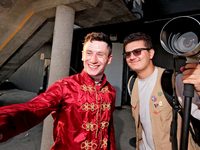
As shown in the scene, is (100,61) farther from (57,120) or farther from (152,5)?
(152,5)

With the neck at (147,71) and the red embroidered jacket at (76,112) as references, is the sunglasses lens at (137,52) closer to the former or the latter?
the neck at (147,71)

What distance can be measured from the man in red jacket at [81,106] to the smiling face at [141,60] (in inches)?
14.6

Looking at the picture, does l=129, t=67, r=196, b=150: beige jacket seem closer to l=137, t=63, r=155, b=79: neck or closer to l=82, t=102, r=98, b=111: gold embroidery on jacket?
l=137, t=63, r=155, b=79: neck

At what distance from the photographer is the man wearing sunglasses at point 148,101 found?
53.3 inches

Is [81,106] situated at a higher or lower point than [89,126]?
higher

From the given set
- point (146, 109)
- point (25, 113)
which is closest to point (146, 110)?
point (146, 109)

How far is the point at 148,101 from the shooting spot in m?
1.53

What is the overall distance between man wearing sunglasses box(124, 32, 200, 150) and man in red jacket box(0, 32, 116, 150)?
44cm

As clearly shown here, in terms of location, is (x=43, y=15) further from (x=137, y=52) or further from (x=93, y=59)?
(x=137, y=52)

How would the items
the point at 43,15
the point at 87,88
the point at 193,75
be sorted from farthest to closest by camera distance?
the point at 43,15 < the point at 87,88 < the point at 193,75

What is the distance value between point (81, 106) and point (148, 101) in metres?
0.94

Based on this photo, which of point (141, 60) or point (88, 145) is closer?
point (88, 145)

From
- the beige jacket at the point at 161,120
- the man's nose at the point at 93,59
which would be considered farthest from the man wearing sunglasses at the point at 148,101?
the man's nose at the point at 93,59

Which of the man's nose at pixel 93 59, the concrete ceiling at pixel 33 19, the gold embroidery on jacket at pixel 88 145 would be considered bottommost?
the gold embroidery on jacket at pixel 88 145
